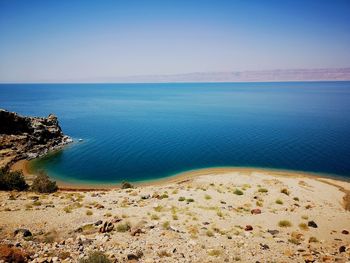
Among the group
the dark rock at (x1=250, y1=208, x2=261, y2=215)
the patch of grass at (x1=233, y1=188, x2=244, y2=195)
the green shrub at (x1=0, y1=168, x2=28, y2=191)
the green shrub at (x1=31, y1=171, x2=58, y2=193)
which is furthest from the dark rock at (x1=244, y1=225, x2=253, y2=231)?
the green shrub at (x1=0, y1=168, x2=28, y2=191)

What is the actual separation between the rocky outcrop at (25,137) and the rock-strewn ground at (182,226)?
83.5 feet

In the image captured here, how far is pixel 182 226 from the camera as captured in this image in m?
17.4

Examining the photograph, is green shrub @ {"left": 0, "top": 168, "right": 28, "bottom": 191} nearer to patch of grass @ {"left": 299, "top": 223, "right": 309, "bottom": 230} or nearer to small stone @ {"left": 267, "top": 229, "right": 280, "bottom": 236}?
small stone @ {"left": 267, "top": 229, "right": 280, "bottom": 236}

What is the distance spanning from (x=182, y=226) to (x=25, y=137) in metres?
44.6

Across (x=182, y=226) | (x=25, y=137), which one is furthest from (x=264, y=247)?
(x=25, y=137)

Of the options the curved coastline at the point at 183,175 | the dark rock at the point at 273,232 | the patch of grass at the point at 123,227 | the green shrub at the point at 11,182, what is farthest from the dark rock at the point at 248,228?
the green shrub at the point at 11,182

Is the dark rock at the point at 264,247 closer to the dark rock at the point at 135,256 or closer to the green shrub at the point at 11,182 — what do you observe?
the dark rock at the point at 135,256

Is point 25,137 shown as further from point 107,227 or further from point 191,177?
point 107,227

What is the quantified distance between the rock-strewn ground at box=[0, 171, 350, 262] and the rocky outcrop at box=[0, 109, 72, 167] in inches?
1002

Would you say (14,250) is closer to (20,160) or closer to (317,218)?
(317,218)

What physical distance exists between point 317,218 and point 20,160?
45470 mm

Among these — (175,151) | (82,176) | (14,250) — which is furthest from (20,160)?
(14,250)

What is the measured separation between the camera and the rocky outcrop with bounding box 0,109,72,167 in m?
45.7

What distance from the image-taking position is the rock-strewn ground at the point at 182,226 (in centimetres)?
1326
